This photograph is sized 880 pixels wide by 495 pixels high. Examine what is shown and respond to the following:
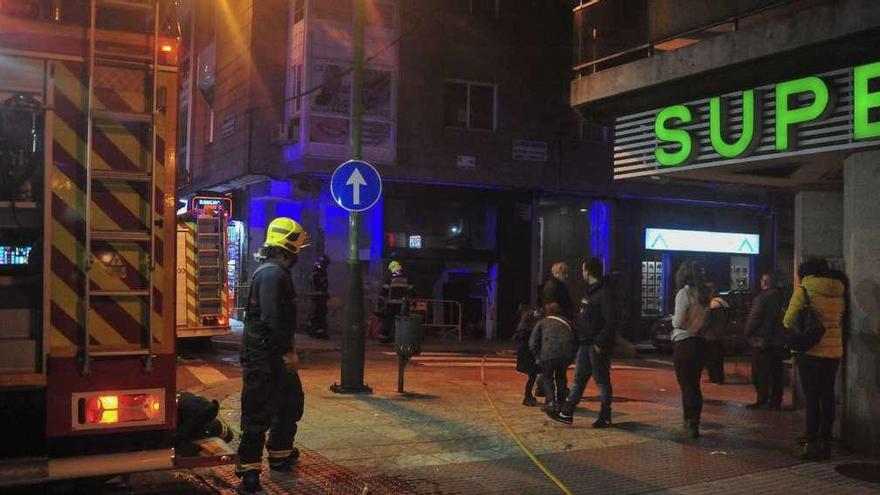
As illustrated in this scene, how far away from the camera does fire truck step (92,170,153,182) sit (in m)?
3.90

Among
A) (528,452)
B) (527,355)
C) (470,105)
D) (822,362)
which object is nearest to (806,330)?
(822,362)

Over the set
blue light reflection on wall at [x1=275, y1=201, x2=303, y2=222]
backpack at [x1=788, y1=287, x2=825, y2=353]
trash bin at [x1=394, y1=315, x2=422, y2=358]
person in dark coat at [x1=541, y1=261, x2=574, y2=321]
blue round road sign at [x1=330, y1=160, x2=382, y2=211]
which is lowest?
trash bin at [x1=394, y1=315, x2=422, y2=358]

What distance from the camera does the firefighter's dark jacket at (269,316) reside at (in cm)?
561

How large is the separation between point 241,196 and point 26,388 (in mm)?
19891

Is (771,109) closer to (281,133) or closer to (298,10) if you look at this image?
(281,133)

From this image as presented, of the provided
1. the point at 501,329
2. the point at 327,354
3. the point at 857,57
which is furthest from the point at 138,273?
the point at 501,329

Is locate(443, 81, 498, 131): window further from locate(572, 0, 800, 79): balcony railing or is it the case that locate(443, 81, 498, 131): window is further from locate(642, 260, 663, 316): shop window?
locate(572, 0, 800, 79): balcony railing

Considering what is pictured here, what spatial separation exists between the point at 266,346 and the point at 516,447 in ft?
9.48

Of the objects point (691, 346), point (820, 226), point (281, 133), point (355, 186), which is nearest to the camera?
point (691, 346)

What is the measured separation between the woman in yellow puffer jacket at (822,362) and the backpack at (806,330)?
0.10 ft

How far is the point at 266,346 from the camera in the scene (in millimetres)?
5598

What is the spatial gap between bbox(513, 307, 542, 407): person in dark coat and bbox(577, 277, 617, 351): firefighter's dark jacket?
1111 mm

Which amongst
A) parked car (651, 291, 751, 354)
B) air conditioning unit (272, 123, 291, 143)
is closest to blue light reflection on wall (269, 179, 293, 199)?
air conditioning unit (272, 123, 291, 143)

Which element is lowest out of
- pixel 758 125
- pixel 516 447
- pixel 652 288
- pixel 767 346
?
pixel 516 447
